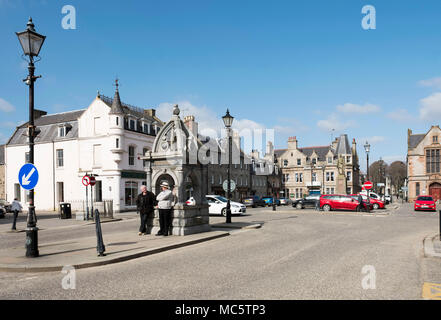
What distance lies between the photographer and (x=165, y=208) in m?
12.2

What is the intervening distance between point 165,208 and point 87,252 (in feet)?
11.0

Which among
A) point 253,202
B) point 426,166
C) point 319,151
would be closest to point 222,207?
point 253,202

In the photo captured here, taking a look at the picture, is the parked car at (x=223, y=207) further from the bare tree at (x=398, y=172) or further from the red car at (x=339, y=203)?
the bare tree at (x=398, y=172)

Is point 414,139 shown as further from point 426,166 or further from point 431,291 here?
point 431,291

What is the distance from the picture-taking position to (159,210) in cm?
1236

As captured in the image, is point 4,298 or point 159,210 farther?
point 159,210

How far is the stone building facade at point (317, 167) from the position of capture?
226 ft

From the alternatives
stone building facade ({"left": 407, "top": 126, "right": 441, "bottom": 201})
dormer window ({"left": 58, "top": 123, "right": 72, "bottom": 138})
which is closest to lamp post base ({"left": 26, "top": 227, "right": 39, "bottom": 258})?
dormer window ({"left": 58, "top": 123, "right": 72, "bottom": 138})

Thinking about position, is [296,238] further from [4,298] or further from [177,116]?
[4,298]

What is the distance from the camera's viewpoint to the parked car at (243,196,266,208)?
44.1 metres

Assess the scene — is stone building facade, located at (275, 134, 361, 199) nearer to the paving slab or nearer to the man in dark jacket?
the man in dark jacket
